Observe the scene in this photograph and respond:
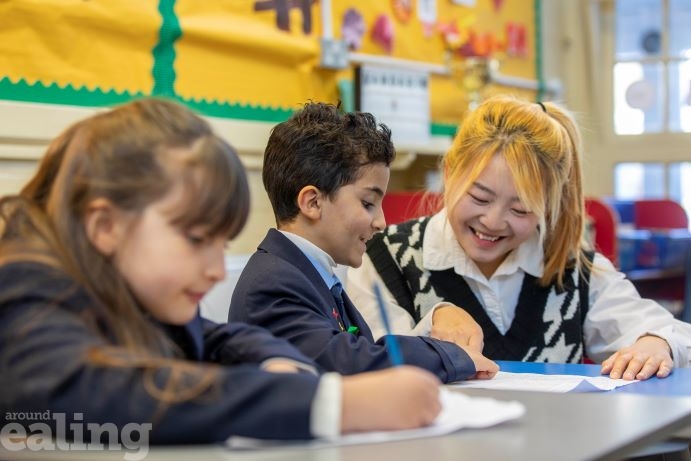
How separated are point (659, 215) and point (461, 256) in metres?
2.79

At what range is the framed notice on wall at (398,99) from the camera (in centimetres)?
329

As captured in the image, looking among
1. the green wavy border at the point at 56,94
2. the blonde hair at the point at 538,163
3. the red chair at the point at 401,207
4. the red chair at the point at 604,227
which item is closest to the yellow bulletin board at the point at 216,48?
the green wavy border at the point at 56,94

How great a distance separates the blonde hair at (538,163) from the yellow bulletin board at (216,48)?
952 mm

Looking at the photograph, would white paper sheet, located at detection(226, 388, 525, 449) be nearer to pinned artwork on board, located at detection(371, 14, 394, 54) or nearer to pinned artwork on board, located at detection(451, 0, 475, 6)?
pinned artwork on board, located at detection(371, 14, 394, 54)

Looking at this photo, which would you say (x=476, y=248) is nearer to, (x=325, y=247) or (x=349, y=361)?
(x=325, y=247)

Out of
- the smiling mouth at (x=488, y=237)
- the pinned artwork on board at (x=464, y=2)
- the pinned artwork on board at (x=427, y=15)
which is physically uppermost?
the pinned artwork on board at (x=464, y=2)

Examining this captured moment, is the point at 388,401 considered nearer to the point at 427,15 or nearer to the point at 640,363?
the point at 640,363

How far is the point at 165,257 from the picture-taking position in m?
0.87

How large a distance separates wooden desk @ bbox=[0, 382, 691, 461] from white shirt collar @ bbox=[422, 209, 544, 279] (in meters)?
0.87

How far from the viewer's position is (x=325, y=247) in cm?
148

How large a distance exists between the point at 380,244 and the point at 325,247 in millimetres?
404

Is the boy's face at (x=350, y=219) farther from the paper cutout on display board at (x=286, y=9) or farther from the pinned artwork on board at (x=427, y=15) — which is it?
the pinned artwork on board at (x=427, y=15)

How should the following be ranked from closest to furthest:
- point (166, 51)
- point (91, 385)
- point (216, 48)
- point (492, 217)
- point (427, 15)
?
point (91, 385) → point (492, 217) → point (166, 51) → point (216, 48) → point (427, 15)

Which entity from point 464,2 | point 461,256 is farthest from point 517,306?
point 464,2
